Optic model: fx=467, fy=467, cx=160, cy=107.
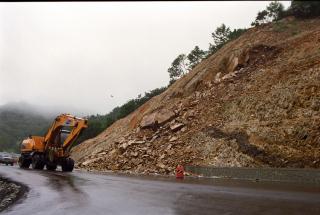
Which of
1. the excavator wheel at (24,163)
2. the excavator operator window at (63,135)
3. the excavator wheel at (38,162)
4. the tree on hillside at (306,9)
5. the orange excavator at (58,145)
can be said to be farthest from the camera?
the tree on hillside at (306,9)

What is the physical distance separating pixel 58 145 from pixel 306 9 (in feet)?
106

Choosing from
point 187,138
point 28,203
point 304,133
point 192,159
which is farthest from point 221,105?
point 28,203

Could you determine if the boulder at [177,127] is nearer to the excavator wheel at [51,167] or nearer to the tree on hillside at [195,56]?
the excavator wheel at [51,167]

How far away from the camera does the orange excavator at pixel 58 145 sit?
3089 cm

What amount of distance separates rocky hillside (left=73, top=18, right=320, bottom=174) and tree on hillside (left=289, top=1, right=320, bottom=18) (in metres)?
1.56

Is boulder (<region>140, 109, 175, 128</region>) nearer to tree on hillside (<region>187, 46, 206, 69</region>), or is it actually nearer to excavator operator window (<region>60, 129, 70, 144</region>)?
excavator operator window (<region>60, 129, 70, 144</region>)

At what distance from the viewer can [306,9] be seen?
5056cm

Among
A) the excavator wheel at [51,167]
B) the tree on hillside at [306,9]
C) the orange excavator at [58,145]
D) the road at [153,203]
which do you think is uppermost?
the tree on hillside at [306,9]

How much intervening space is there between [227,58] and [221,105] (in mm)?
9530

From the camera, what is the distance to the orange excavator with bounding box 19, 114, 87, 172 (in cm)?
3089

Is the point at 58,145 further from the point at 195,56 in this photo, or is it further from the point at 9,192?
the point at 195,56

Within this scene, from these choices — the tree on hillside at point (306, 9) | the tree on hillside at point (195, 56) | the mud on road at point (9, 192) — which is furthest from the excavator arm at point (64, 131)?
the tree on hillside at point (195, 56)

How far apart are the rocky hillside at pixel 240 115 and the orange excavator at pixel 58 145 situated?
544 centimetres

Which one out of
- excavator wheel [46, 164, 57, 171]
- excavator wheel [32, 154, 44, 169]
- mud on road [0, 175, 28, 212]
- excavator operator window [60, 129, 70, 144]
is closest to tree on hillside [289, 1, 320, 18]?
excavator operator window [60, 129, 70, 144]
